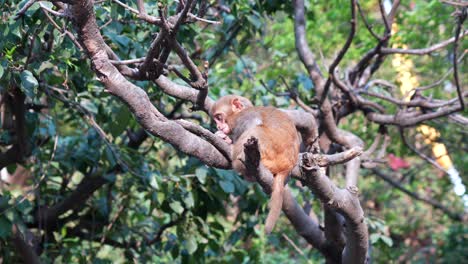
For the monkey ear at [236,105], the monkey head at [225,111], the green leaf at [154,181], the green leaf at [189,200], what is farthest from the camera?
the green leaf at [189,200]

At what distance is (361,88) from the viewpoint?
5.19 meters

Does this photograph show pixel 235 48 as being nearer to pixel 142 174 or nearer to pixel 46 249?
pixel 142 174

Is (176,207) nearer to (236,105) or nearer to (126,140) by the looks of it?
(236,105)

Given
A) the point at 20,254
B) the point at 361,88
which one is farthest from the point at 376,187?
the point at 20,254

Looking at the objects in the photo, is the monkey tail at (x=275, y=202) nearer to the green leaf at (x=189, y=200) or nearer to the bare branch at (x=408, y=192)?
the green leaf at (x=189, y=200)

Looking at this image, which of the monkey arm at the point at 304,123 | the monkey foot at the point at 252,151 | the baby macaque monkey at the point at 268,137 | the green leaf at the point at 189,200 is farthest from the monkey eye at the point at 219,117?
the monkey foot at the point at 252,151

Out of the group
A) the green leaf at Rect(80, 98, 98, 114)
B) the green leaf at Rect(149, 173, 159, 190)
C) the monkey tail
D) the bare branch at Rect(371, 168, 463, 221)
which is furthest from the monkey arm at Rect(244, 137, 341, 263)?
the bare branch at Rect(371, 168, 463, 221)

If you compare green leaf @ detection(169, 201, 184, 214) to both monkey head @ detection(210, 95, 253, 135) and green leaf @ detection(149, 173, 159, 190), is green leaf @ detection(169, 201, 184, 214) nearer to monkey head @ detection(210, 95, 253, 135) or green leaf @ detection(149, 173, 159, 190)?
green leaf @ detection(149, 173, 159, 190)

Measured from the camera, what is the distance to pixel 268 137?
11.2 feet

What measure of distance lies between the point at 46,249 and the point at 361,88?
2.60m

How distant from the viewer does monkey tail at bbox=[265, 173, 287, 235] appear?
10.6ft

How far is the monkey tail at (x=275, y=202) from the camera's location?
3.22 m

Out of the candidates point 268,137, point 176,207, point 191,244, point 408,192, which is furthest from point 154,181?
point 408,192

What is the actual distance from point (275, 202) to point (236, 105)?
89cm
